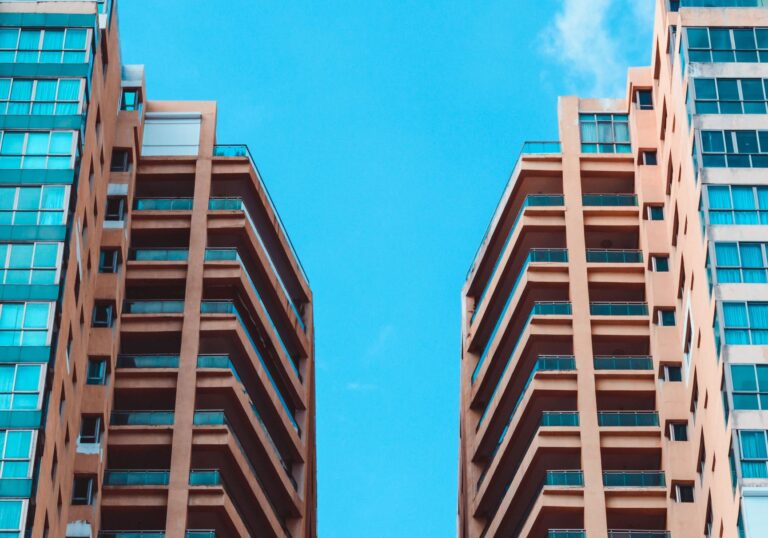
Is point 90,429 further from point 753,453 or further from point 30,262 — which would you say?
point 753,453

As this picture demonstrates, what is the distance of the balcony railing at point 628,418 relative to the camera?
9794 cm

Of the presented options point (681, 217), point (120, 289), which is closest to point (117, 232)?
point (120, 289)

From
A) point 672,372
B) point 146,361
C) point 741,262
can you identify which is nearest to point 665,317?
point 672,372

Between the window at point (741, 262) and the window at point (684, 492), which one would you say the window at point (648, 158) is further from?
the window at point (684, 492)

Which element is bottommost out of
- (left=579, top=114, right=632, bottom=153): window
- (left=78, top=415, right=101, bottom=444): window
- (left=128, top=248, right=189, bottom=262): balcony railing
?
(left=78, top=415, right=101, bottom=444): window

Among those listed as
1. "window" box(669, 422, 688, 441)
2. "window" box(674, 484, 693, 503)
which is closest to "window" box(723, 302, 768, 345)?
"window" box(669, 422, 688, 441)

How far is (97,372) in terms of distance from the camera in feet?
318

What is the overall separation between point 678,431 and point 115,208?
3236 cm

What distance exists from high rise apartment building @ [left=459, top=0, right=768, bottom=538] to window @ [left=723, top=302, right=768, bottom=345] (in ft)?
0.22

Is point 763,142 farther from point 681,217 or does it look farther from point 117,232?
point 117,232

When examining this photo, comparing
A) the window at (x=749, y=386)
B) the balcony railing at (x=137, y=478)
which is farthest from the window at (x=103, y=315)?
the window at (x=749, y=386)

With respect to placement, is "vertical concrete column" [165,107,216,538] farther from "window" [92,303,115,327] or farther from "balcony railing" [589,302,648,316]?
"balcony railing" [589,302,648,316]

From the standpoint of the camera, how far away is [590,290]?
10356cm

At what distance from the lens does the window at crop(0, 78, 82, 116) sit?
301ft
